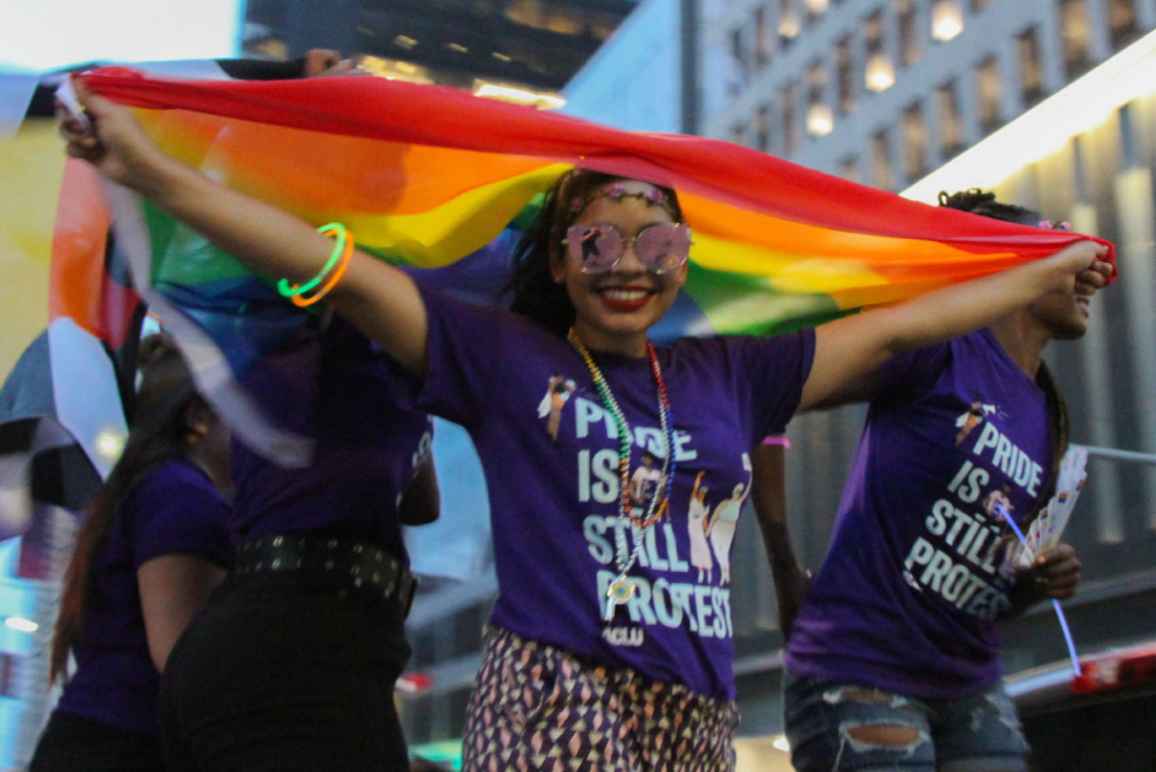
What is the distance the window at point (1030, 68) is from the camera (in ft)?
71.2

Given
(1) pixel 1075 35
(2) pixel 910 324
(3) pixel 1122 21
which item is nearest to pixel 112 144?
(2) pixel 910 324

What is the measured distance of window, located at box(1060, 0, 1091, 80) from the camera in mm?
20141

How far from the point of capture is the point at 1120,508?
1485 centimetres

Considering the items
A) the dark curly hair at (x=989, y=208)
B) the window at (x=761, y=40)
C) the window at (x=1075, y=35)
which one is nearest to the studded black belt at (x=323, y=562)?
the dark curly hair at (x=989, y=208)

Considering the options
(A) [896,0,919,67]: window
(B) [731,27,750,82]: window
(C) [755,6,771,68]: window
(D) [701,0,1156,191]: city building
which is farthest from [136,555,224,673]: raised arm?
(B) [731,27,750,82]: window

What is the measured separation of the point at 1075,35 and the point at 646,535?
67.1 feet

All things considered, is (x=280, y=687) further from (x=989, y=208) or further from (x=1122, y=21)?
(x=1122, y=21)

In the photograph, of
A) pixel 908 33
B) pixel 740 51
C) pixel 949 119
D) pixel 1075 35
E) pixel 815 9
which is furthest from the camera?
pixel 740 51

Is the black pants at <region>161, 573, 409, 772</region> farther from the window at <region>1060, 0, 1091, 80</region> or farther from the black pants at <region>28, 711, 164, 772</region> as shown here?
the window at <region>1060, 0, 1091, 80</region>

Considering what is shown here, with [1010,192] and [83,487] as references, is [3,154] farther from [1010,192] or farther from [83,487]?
[1010,192]

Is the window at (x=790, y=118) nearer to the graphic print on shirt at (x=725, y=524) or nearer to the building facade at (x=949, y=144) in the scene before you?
the building facade at (x=949, y=144)

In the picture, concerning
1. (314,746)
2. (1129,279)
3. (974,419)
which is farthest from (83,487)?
(1129,279)

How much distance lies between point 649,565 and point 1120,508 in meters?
13.8

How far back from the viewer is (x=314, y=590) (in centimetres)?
247
